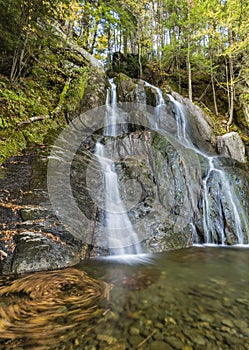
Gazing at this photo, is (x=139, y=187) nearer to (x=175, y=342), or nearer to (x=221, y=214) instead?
(x=221, y=214)

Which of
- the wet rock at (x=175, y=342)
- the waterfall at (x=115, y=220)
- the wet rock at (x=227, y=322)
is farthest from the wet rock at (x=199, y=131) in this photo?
the wet rock at (x=175, y=342)

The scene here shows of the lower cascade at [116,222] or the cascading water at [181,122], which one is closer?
the lower cascade at [116,222]

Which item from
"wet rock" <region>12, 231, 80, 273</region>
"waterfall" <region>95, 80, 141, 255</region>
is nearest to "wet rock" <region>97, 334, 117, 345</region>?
"wet rock" <region>12, 231, 80, 273</region>

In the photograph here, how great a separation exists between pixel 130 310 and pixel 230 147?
30.5 ft

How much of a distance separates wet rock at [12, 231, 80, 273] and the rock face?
28.0ft

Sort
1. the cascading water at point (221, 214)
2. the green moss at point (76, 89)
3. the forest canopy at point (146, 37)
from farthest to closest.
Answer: the green moss at point (76, 89) < the cascading water at point (221, 214) < the forest canopy at point (146, 37)

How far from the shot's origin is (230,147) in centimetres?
979

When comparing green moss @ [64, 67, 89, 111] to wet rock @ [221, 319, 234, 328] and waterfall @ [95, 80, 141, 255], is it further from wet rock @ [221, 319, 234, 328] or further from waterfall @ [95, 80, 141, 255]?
wet rock @ [221, 319, 234, 328]

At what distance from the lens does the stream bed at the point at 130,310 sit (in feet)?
6.40

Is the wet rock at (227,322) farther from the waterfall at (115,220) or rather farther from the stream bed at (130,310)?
the waterfall at (115,220)

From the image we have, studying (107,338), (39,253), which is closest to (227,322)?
(107,338)

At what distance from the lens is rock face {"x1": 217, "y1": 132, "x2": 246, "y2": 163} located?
9719mm

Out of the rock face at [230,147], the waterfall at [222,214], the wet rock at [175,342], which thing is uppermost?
the rock face at [230,147]

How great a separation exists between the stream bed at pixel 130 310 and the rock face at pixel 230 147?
7120mm
